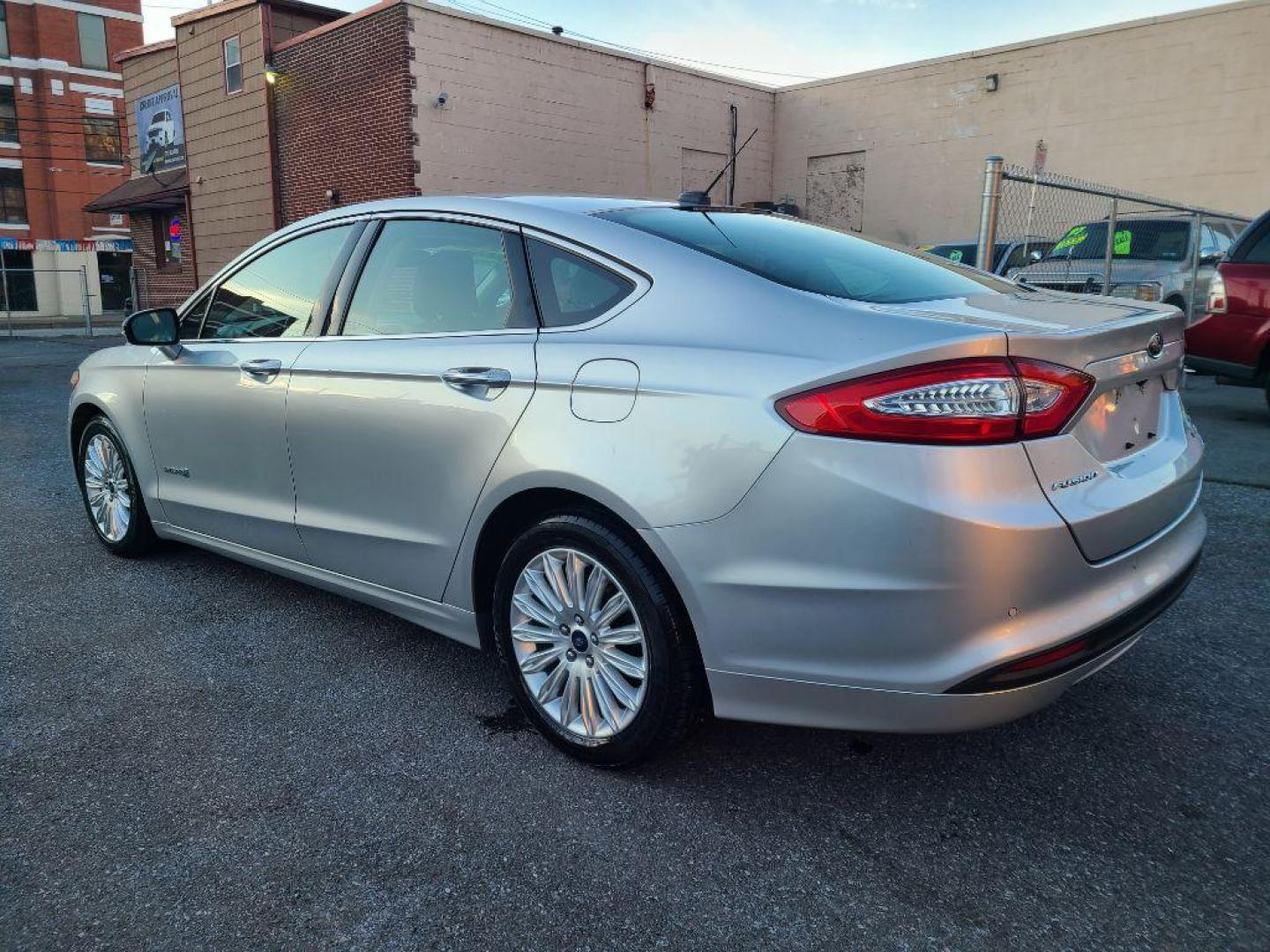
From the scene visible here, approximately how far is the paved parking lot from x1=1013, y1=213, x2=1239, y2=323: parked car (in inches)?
312

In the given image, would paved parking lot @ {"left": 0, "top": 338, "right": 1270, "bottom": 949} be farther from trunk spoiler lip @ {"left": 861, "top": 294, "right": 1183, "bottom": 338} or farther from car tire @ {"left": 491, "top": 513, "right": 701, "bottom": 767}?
trunk spoiler lip @ {"left": 861, "top": 294, "right": 1183, "bottom": 338}

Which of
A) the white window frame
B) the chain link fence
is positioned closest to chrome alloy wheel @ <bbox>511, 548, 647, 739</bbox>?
the chain link fence

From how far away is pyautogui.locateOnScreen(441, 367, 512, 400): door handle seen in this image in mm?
2725

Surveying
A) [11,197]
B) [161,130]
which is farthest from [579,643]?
[11,197]

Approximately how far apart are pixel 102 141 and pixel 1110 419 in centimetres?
4973

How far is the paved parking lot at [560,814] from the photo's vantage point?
6.64 feet

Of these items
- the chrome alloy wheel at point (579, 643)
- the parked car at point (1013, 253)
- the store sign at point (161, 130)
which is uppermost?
the store sign at point (161, 130)

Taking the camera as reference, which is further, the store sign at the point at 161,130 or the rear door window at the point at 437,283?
the store sign at the point at 161,130

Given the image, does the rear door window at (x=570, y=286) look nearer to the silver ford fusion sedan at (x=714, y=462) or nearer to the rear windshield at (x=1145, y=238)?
the silver ford fusion sedan at (x=714, y=462)

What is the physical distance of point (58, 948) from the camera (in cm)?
195

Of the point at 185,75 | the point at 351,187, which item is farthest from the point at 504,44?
the point at 185,75

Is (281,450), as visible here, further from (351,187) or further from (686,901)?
(351,187)

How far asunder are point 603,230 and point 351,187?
17.0 m

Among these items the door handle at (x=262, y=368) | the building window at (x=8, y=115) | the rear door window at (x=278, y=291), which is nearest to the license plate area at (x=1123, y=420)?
the rear door window at (x=278, y=291)
